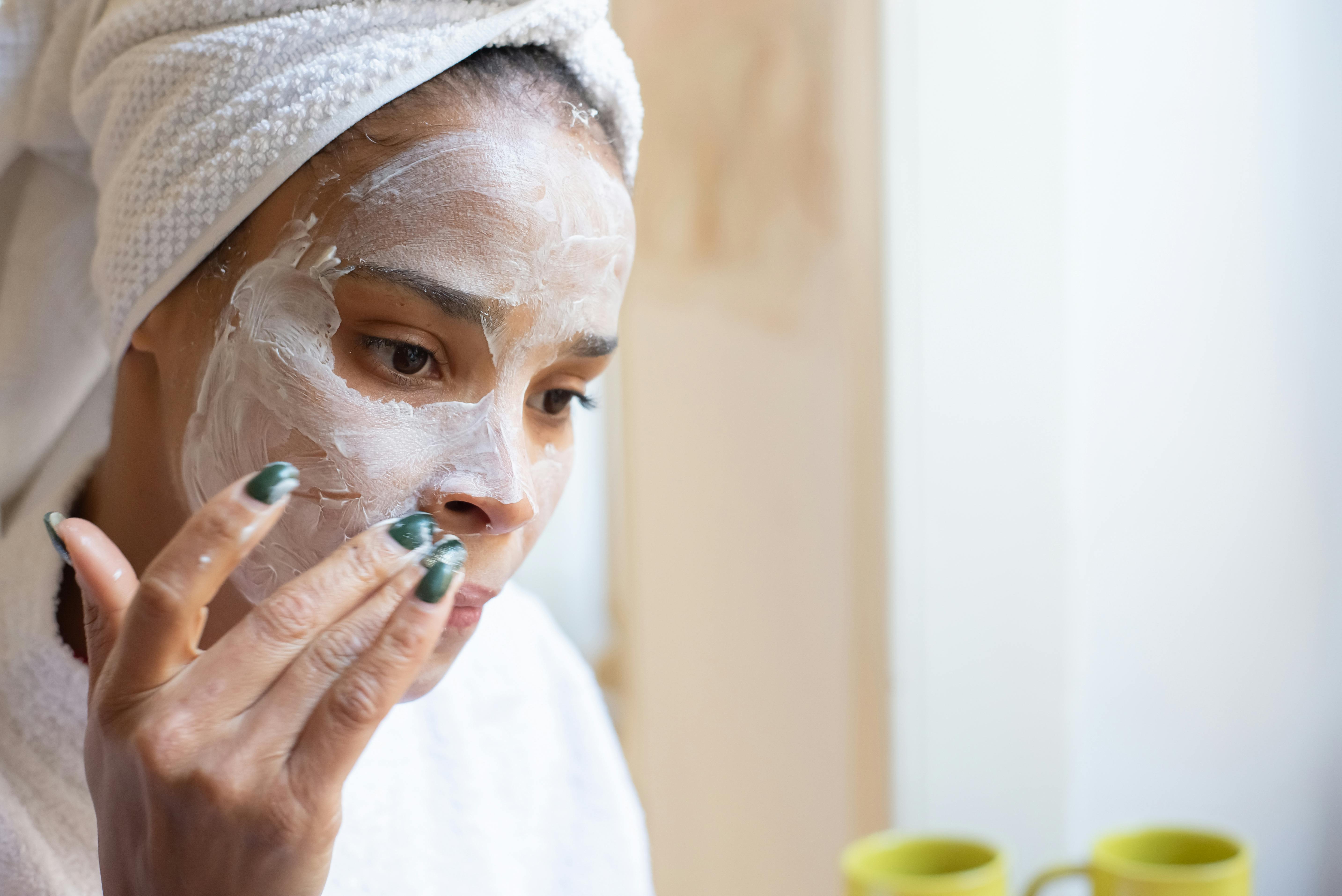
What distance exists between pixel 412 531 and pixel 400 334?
3.9 inches

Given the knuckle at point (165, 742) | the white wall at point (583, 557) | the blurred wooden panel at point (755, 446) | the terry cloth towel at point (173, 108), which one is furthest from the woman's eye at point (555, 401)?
the white wall at point (583, 557)

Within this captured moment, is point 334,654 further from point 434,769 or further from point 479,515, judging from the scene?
point 434,769

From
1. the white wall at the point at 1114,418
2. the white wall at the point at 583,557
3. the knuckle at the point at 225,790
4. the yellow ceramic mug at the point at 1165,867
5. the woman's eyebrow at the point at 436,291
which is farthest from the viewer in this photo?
the white wall at the point at 583,557

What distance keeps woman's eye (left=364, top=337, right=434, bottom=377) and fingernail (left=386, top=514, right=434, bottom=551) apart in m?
0.08

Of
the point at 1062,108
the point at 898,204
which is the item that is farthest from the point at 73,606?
the point at 1062,108

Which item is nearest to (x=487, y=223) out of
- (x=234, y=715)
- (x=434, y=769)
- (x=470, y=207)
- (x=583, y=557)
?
(x=470, y=207)

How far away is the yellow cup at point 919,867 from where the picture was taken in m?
0.69

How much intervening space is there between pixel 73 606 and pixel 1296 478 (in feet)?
2.67

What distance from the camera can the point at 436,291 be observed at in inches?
17.9

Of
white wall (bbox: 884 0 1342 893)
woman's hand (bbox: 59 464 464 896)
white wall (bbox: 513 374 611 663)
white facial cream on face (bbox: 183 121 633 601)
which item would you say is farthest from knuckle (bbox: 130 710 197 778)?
white wall (bbox: 513 374 611 663)

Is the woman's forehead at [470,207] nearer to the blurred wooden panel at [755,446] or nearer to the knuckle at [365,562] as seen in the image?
the knuckle at [365,562]

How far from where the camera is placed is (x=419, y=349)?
467mm

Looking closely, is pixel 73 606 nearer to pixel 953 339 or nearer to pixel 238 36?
pixel 238 36

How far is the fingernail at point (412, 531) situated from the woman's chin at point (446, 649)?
93 mm
